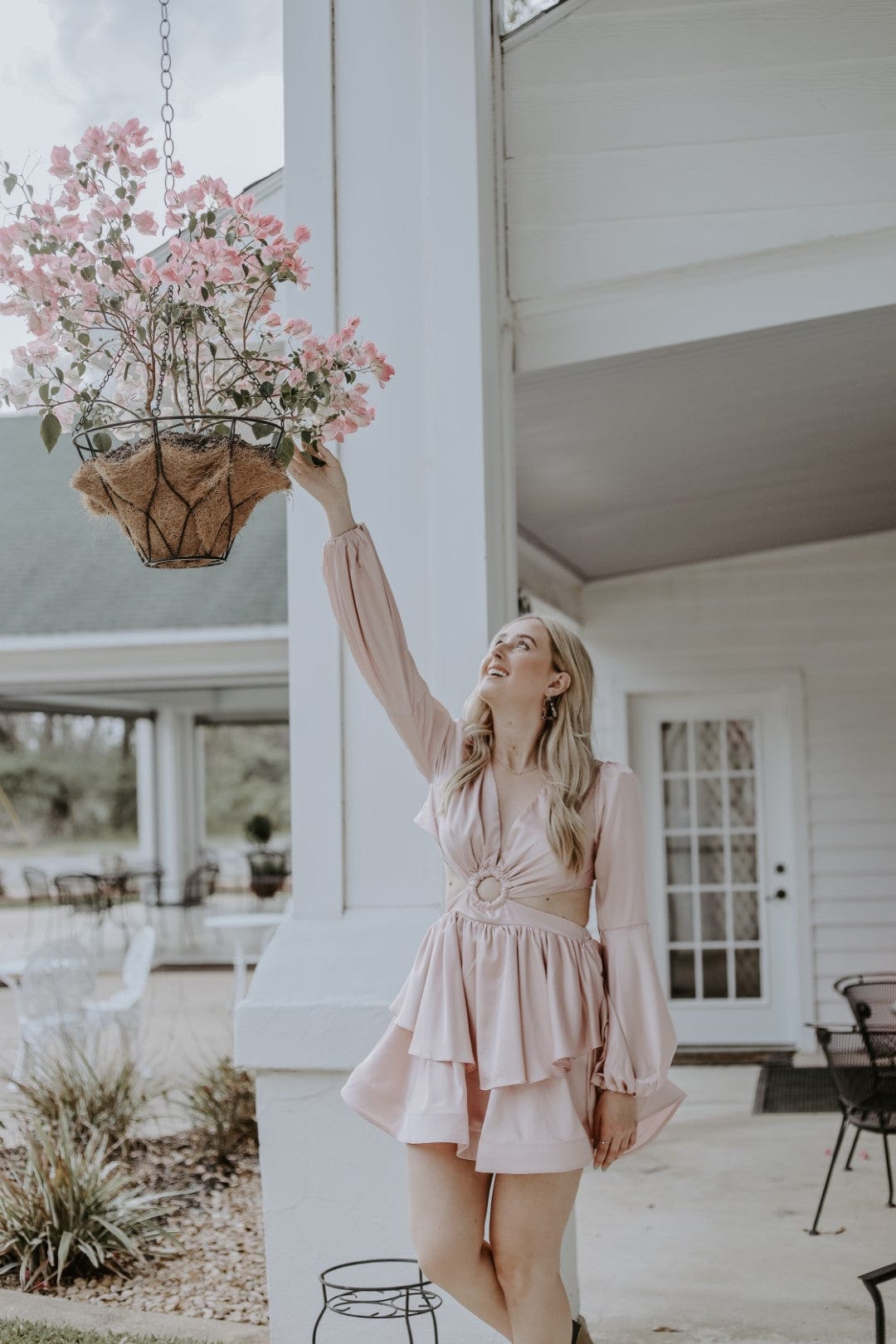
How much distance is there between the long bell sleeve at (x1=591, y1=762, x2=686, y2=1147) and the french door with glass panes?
210 inches

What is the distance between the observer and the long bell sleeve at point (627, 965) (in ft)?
7.80

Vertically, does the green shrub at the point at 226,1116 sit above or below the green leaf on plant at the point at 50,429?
below

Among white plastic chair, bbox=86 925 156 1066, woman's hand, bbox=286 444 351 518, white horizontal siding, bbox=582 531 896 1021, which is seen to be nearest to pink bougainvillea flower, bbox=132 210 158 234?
woman's hand, bbox=286 444 351 518

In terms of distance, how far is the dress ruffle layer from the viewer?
2.28 meters

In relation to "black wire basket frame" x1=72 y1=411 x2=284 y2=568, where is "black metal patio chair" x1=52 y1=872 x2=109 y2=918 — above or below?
below

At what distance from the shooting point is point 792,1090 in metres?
6.52

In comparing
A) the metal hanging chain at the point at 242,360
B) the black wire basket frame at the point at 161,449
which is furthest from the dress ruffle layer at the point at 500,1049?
the metal hanging chain at the point at 242,360

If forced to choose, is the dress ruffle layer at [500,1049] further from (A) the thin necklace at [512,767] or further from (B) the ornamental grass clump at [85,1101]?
(B) the ornamental grass clump at [85,1101]

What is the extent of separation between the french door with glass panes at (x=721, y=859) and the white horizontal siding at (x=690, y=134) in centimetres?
461

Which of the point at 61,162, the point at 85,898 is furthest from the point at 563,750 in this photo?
the point at 85,898

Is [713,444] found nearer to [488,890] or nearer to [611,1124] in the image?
[488,890]

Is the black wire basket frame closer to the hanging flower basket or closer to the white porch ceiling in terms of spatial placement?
the hanging flower basket

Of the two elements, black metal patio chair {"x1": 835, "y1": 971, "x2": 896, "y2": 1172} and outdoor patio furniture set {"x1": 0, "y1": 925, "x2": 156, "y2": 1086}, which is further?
outdoor patio furniture set {"x1": 0, "y1": 925, "x2": 156, "y2": 1086}

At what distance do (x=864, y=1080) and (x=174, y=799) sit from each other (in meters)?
10.8
